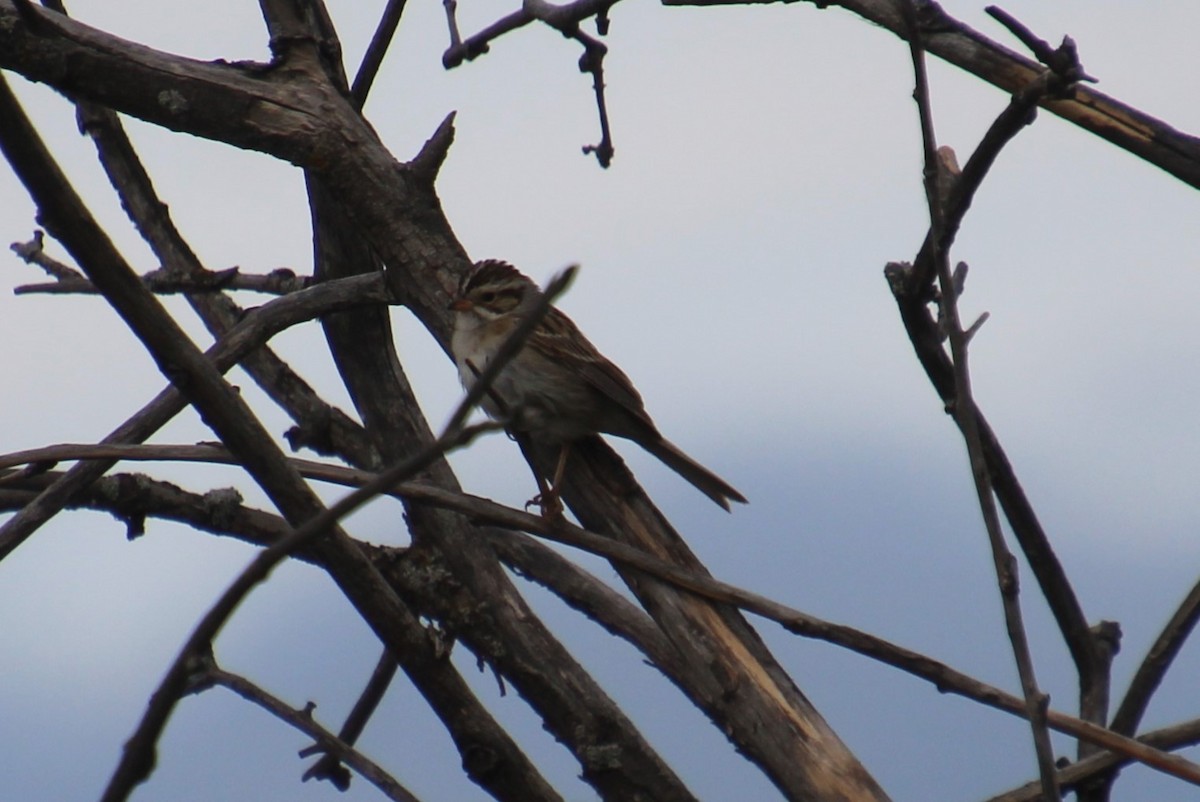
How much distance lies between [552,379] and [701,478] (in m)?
0.62

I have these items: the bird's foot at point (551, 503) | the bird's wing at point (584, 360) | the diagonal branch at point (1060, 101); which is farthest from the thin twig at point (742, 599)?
the diagonal branch at point (1060, 101)

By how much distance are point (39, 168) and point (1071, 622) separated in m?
2.57

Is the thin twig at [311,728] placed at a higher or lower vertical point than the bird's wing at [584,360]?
lower

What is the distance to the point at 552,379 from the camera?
5.12m

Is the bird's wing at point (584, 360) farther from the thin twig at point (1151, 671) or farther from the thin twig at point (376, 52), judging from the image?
the thin twig at point (1151, 671)

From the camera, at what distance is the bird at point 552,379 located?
14.7 ft

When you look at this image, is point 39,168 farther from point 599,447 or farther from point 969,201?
point 599,447

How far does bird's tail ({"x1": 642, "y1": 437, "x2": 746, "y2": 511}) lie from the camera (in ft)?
16.1

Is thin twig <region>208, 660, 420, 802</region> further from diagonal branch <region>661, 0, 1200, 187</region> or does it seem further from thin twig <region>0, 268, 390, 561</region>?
A: diagonal branch <region>661, 0, 1200, 187</region>

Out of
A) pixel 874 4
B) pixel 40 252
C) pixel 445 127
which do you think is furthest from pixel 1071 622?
pixel 40 252

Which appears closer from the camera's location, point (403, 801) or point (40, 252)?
point (403, 801)

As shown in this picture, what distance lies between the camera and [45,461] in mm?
3439

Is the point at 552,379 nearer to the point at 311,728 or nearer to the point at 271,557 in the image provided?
the point at 311,728

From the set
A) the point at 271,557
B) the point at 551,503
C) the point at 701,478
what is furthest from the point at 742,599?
the point at 271,557
